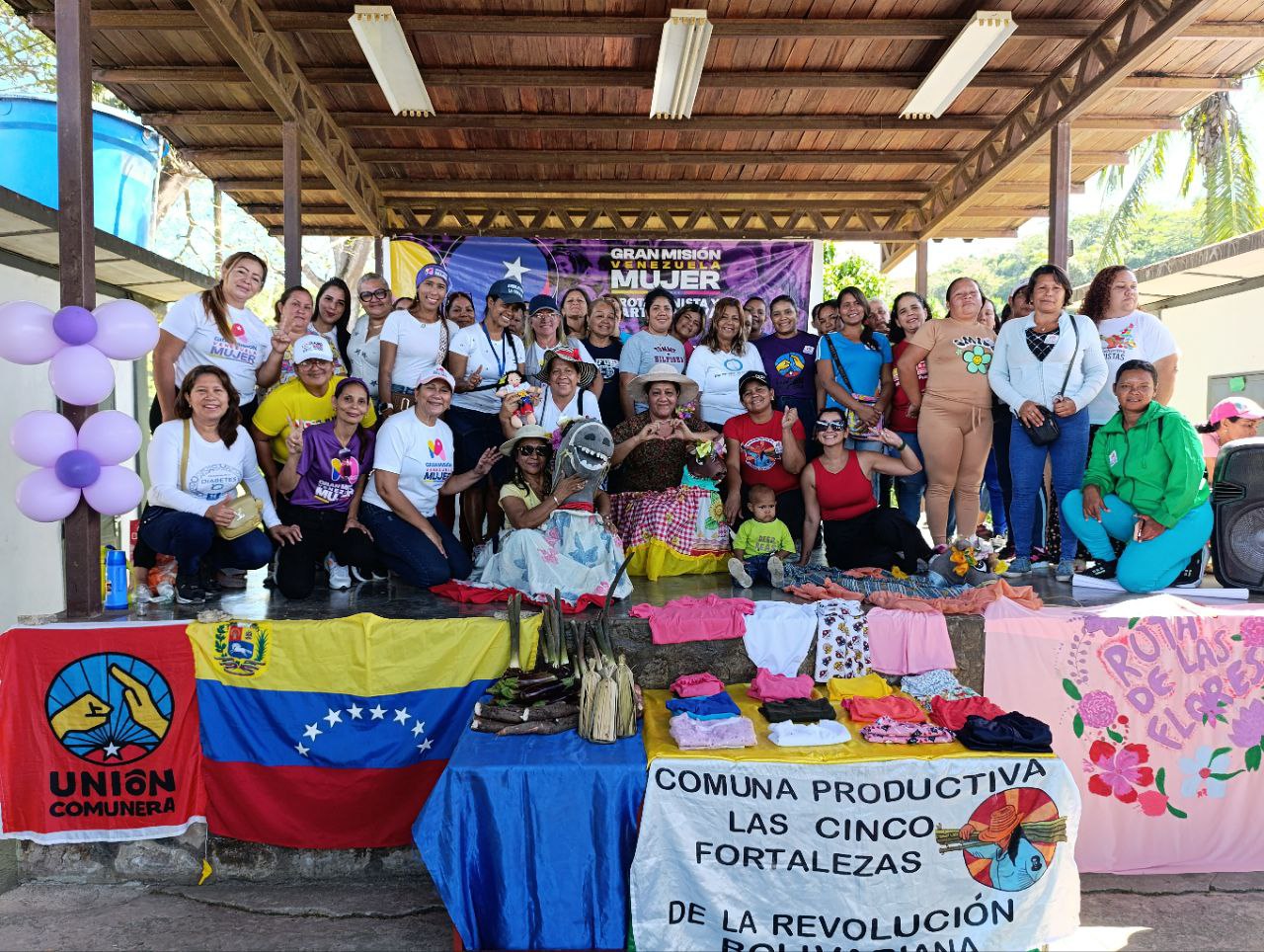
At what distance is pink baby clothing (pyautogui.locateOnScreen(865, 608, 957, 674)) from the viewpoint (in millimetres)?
4125

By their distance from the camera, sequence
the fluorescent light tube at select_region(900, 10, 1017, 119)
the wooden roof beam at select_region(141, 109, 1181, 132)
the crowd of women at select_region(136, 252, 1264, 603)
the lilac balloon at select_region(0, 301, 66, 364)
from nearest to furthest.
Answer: the lilac balloon at select_region(0, 301, 66, 364), the crowd of women at select_region(136, 252, 1264, 603), the fluorescent light tube at select_region(900, 10, 1017, 119), the wooden roof beam at select_region(141, 109, 1181, 132)

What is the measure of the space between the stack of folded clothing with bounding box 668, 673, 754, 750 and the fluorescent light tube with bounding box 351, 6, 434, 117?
16.0 feet

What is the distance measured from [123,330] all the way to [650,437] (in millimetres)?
2802

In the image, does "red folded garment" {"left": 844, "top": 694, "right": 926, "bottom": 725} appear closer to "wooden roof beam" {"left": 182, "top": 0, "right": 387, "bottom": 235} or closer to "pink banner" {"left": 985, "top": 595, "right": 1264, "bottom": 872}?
"pink banner" {"left": 985, "top": 595, "right": 1264, "bottom": 872}

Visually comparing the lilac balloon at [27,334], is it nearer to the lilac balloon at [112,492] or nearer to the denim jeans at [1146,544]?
the lilac balloon at [112,492]

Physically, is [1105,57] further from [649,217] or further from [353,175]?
[353,175]

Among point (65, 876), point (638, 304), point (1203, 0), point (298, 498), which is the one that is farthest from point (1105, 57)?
point (65, 876)

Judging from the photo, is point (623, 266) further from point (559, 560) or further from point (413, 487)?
point (559, 560)

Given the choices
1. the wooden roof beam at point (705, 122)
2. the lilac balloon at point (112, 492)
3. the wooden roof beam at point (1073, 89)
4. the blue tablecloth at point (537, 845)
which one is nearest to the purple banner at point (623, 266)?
the wooden roof beam at point (1073, 89)

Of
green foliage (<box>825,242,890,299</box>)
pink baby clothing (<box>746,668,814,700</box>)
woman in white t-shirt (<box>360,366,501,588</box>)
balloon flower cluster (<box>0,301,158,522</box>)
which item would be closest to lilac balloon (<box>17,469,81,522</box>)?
balloon flower cluster (<box>0,301,158,522</box>)

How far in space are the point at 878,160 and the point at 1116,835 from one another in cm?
715

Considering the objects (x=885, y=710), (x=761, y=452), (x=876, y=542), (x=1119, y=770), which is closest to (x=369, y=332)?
(x=761, y=452)

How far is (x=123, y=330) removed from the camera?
419cm

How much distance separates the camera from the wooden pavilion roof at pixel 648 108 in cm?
636
